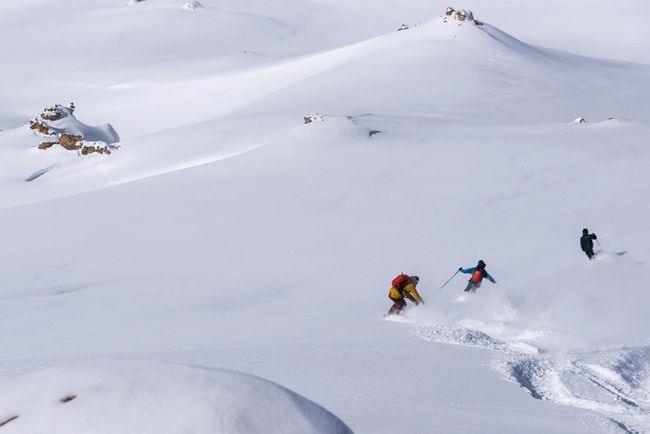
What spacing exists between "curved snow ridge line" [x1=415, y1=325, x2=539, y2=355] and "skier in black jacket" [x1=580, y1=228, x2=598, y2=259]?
18.0ft

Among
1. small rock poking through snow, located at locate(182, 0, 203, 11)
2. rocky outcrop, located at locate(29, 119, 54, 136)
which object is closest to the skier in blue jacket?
rocky outcrop, located at locate(29, 119, 54, 136)

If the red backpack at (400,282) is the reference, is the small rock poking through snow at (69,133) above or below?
above

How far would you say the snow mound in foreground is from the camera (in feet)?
15.7

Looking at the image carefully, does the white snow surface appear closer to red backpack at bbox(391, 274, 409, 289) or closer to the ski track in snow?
the ski track in snow

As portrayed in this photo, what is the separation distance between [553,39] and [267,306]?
5383cm

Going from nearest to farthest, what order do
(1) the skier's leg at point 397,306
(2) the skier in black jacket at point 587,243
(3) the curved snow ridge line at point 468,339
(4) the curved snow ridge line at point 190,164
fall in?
(3) the curved snow ridge line at point 468,339
(1) the skier's leg at point 397,306
(2) the skier in black jacket at point 587,243
(4) the curved snow ridge line at point 190,164

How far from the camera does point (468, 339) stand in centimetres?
1214

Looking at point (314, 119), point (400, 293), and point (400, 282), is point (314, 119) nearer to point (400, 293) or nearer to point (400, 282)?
point (400, 282)

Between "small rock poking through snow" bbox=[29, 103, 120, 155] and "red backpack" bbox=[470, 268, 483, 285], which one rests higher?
"small rock poking through snow" bbox=[29, 103, 120, 155]

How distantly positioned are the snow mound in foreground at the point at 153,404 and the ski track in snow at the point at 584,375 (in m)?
4.51

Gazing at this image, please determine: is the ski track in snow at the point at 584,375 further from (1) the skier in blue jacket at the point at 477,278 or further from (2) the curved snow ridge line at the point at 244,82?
(2) the curved snow ridge line at the point at 244,82

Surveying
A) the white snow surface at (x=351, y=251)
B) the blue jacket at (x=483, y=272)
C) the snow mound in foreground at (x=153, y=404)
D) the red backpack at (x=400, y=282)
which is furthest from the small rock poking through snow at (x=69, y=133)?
the snow mound in foreground at (x=153, y=404)

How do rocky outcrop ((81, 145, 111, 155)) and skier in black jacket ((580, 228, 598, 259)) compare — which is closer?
skier in black jacket ((580, 228, 598, 259))

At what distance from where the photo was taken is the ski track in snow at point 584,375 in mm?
9148
